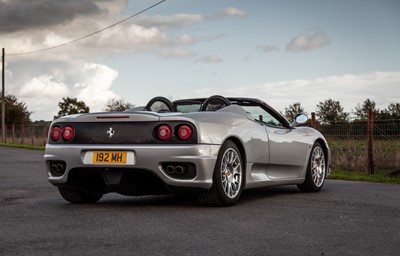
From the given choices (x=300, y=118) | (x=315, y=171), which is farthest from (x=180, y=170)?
(x=315, y=171)

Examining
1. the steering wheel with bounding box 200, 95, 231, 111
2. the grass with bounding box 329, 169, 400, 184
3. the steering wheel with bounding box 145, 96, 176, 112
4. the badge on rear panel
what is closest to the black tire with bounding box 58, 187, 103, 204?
the badge on rear panel

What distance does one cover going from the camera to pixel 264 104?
8023 mm

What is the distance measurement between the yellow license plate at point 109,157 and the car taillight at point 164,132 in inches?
15.7

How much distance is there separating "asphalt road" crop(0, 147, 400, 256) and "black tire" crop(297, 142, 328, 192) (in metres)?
0.36

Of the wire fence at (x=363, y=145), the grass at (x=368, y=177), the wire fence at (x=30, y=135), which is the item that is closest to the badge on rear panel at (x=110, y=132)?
the grass at (x=368, y=177)

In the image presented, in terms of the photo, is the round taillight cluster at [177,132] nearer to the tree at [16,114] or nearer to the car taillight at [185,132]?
the car taillight at [185,132]

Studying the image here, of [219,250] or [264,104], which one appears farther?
[264,104]

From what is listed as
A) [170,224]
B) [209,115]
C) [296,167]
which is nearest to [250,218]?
[170,224]

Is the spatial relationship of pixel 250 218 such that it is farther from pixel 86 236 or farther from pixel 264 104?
pixel 264 104

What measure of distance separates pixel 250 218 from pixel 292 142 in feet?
7.91

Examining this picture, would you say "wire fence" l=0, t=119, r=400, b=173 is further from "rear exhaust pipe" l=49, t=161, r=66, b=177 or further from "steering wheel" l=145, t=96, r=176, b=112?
"rear exhaust pipe" l=49, t=161, r=66, b=177

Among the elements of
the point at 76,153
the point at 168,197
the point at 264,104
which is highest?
the point at 264,104

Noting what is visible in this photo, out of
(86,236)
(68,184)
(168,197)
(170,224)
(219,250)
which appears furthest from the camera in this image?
(168,197)

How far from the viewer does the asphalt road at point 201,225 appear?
4.43 meters
